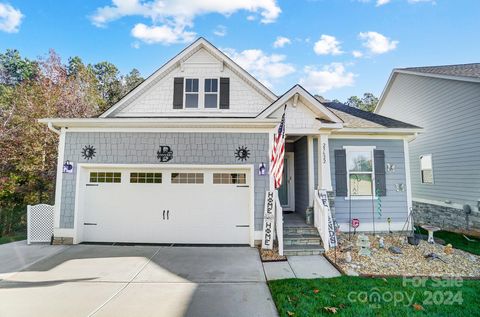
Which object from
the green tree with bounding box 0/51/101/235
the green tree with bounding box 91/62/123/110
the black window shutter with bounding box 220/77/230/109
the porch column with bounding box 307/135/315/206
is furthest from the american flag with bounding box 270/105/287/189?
the green tree with bounding box 91/62/123/110

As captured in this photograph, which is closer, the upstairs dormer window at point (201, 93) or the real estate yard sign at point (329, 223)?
the real estate yard sign at point (329, 223)

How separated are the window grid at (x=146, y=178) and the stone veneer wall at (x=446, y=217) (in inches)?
427

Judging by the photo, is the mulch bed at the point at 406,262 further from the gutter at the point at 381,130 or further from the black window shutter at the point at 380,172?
the gutter at the point at 381,130

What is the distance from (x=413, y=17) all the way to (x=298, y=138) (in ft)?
22.2

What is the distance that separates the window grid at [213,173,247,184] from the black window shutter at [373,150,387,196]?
4.77 m

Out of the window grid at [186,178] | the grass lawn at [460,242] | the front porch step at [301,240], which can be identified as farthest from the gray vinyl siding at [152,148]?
the grass lawn at [460,242]

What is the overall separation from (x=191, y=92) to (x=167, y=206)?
14.4 ft

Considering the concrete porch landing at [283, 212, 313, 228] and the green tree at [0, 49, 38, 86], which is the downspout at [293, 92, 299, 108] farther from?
the green tree at [0, 49, 38, 86]

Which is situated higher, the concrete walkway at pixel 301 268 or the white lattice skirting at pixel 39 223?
the white lattice skirting at pixel 39 223

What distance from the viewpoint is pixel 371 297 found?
169 inches

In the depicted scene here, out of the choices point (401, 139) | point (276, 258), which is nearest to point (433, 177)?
point (401, 139)

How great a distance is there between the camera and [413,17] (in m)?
9.95

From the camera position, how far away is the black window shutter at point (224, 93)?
30.7 feet

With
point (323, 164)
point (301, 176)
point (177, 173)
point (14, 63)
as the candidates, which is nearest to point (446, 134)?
point (323, 164)
